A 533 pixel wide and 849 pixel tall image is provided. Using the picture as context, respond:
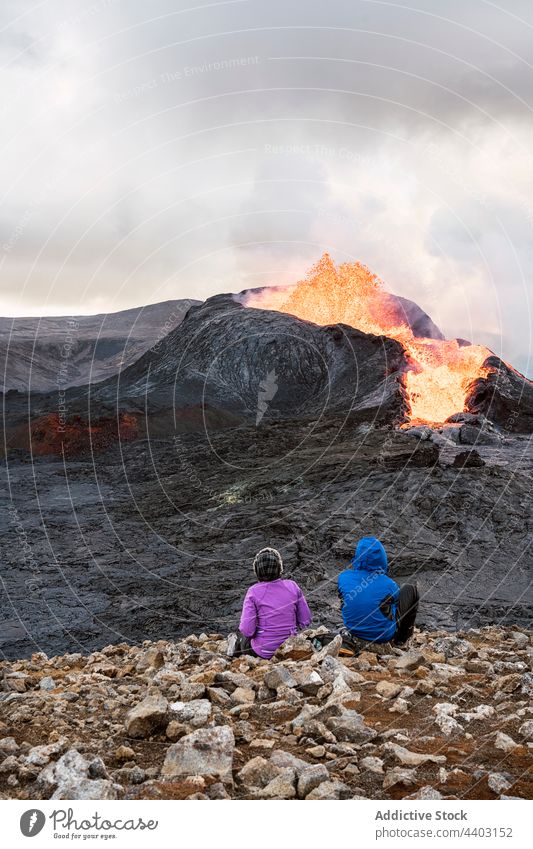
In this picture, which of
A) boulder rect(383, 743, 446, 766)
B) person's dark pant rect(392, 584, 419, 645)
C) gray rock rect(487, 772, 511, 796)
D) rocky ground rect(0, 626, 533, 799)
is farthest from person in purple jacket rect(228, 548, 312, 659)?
gray rock rect(487, 772, 511, 796)

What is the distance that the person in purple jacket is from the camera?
9562 millimetres

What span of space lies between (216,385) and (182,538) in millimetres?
32039

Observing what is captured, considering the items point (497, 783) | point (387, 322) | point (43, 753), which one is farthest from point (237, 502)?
point (387, 322)

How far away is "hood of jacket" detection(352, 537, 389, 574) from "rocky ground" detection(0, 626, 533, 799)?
117 cm

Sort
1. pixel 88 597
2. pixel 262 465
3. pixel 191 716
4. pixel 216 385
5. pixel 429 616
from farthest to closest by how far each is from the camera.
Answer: pixel 216 385 → pixel 262 465 → pixel 88 597 → pixel 429 616 → pixel 191 716

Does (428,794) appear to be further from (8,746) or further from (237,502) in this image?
(237,502)

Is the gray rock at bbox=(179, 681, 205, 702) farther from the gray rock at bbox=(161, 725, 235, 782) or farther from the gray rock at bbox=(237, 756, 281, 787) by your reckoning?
the gray rock at bbox=(237, 756, 281, 787)

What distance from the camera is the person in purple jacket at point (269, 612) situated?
956 cm

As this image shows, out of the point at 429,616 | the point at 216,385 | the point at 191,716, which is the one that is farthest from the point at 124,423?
the point at 191,716

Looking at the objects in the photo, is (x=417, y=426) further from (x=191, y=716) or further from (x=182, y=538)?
(x=191, y=716)

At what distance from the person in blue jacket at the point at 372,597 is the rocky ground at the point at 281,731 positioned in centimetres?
90

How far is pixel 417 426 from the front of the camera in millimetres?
38812

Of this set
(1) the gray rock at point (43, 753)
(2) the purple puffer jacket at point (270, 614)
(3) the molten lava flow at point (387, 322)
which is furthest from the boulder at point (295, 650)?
(3) the molten lava flow at point (387, 322)

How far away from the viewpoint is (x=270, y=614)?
9602mm
